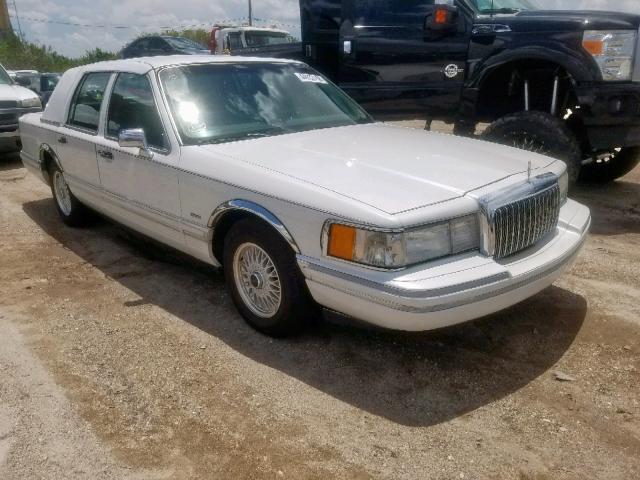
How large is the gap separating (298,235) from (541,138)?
A: 3.37 metres

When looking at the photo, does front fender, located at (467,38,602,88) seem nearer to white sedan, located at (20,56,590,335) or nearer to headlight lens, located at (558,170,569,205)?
white sedan, located at (20,56,590,335)

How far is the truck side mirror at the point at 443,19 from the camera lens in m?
5.94

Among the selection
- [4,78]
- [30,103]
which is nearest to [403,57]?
[30,103]

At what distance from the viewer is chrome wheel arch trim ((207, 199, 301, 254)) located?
123 inches

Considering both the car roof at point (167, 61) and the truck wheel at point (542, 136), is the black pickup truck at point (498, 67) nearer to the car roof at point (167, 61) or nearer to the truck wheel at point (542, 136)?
the truck wheel at point (542, 136)

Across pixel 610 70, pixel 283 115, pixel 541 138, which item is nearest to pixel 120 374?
pixel 283 115

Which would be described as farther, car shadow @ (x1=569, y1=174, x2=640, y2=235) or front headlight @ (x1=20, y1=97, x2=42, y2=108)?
front headlight @ (x1=20, y1=97, x2=42, y2=108)

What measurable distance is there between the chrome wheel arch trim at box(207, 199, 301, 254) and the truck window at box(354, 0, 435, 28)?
12.8ft

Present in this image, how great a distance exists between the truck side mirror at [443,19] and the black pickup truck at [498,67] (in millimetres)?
10

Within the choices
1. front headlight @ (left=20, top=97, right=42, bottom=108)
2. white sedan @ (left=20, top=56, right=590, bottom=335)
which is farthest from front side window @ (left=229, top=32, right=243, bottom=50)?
white sedan @ (left=20, top=56, right=590, bottom=335)

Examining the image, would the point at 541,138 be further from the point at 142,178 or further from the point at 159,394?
the point at 159,394

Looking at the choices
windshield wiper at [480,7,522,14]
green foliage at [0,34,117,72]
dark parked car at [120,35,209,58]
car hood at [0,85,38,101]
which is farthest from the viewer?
green foliage at [0,34,117,72]

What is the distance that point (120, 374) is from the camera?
10.6 feet

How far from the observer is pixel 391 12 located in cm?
652
